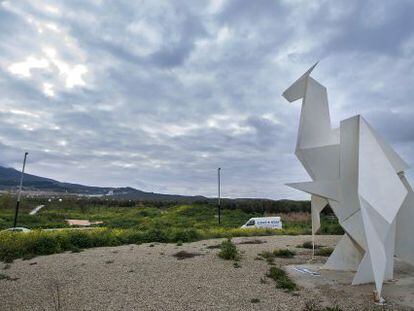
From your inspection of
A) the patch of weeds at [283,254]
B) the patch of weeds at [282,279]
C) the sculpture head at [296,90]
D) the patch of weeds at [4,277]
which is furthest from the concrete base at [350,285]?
the patch of weeds at [4,277]

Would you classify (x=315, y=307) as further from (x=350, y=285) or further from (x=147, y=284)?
(x=147, y=284)

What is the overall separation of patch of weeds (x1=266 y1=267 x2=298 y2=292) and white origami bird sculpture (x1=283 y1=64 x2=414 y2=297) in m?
1.77

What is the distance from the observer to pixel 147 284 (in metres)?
12.3

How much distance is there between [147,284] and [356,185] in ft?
22.9

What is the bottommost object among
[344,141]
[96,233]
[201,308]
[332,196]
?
[201,308]

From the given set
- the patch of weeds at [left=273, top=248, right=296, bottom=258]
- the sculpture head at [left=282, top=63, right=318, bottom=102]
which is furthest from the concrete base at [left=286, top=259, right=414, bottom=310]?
the sculpture head at [left=282, top=63, right=318, bottom=102]

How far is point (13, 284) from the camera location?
Answer: 12.9 metres

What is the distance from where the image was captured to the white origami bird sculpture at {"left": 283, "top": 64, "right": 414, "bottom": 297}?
10.9 m

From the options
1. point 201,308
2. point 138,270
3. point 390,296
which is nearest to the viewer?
point 201,308

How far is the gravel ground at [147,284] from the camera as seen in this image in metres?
10.3

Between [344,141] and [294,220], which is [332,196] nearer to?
[344,141]

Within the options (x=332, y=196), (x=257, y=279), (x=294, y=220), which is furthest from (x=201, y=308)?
(x=294, y=220)

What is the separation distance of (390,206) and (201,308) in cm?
567

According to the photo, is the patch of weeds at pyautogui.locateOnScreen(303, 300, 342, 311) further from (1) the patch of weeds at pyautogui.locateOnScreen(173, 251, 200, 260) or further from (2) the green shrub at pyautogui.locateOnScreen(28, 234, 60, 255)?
(2) the green shrub at pyautogui.locateOnScreen(28, 234, 60, 255)
